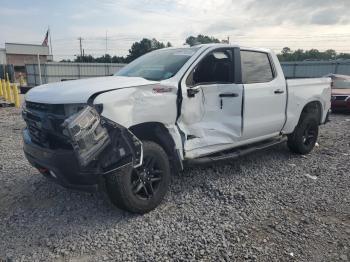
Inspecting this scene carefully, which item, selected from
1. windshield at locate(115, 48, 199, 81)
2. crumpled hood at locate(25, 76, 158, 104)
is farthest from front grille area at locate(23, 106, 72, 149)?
windshield at locate(115, 48, 199, 81)

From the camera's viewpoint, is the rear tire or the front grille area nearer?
the front grille area

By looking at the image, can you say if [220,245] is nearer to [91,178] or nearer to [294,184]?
[91,178]

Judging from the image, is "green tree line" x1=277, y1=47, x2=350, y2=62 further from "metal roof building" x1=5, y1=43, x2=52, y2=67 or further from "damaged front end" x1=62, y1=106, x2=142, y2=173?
"damaged front end" x1=62, y1=106, x2=142, y2=173

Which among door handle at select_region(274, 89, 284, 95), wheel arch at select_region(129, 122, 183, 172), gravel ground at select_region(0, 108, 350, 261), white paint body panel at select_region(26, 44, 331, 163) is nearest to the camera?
gravel ground at select_region(0, 108, 350, 261)

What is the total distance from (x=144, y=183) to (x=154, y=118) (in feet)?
2.42

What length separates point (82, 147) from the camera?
124 inches

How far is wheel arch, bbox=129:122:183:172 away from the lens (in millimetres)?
3853

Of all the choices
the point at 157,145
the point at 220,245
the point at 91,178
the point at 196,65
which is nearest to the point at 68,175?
the point at 91,178

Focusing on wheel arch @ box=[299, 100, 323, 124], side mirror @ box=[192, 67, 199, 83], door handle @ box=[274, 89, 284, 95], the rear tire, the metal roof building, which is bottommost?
the rear tire

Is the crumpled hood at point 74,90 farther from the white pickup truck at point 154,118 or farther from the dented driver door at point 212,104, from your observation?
the dented driver door at point 212,104

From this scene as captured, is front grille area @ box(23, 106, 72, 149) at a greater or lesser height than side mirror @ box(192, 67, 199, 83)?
lesser

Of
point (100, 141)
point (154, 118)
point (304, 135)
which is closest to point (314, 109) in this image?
point (304, 135)

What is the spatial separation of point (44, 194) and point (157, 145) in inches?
69.5

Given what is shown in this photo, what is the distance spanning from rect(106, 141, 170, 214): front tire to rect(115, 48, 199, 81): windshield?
0.95 meters
